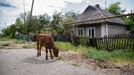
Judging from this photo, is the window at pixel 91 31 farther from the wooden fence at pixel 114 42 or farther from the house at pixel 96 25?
the wooden fence at pixel 114 42

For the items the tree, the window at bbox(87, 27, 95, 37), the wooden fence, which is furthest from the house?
the tree

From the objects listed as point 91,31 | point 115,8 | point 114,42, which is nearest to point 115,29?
point 91,31

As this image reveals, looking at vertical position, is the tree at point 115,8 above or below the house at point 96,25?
above

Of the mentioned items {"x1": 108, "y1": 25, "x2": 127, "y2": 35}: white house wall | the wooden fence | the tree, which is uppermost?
the tree

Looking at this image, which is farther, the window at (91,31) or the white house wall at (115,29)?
the window at (91,31)

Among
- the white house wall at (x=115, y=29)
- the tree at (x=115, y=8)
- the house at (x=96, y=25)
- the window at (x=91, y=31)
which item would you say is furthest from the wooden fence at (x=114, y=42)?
the tree at (x=115, y=8)

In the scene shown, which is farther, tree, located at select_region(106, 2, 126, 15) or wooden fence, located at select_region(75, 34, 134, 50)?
tree, located at select_region(106, 2, 126, 15)

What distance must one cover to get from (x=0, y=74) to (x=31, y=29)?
35361 millimetres

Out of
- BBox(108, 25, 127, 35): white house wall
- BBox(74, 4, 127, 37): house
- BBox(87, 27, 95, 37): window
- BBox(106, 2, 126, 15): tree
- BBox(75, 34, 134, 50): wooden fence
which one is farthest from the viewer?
BBox(106, 2, 126, 15): tree

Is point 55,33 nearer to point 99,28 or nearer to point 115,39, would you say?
point 99,28

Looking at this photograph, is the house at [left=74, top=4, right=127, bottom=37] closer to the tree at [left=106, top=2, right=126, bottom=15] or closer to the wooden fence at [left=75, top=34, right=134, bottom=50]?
the wooden fence at [left=75, top=34, right=134, bottom=50]

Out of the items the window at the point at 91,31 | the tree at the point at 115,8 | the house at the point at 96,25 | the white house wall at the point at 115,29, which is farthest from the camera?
the tree at the point at 115,8

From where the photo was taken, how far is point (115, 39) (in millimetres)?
14250

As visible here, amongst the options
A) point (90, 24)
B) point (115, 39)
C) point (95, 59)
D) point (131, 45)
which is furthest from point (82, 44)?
point (90, 24)
